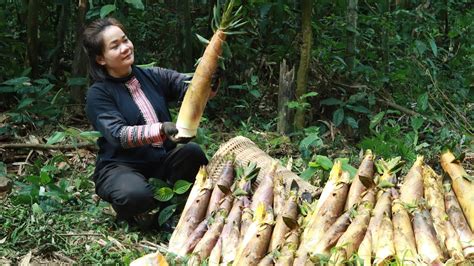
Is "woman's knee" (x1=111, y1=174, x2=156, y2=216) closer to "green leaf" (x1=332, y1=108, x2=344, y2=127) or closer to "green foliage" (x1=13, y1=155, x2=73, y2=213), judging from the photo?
"green foliage" (x1=13, y1=155, x2=73, y2=213)

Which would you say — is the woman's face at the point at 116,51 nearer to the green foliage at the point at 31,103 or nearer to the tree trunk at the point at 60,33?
the green foliage at the point at 31,103

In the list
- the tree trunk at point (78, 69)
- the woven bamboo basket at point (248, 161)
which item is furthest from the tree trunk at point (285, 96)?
the tree trunk at point (78, 69)

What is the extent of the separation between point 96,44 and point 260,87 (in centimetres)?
262

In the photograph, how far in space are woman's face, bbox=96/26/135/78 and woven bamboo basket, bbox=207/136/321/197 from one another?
2.41ft

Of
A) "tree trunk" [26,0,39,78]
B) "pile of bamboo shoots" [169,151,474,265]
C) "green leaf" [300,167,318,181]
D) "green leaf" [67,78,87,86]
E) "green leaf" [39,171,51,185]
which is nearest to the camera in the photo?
"pile of bamboo shoots" [169,151,474,265]

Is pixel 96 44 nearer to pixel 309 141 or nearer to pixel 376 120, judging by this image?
pixel 309 141

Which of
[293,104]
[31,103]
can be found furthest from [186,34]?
[31,103]

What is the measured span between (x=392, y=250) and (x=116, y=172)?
1.69m

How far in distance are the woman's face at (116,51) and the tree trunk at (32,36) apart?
2.52 m

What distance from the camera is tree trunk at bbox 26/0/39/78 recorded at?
245 inches

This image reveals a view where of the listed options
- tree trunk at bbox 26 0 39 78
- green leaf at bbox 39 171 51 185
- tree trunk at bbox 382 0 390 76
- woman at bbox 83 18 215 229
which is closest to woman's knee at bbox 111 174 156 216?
woman at bbox 83 18 215 229

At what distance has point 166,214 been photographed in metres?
3.94

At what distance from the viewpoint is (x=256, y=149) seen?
4.29 m

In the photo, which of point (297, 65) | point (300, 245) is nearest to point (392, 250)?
point (300, 245)
